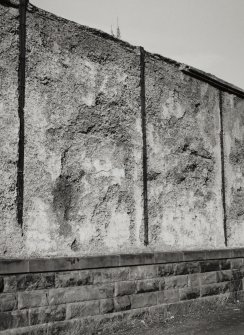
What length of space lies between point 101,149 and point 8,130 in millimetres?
1241

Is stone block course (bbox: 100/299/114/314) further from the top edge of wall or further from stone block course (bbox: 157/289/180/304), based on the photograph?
the top edge of wall

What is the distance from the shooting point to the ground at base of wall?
4.81 m

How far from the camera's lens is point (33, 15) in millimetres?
4672

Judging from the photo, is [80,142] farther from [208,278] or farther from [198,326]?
[208,278]

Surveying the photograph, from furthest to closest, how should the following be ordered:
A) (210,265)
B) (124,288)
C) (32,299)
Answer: (210,265)
(124,288)
(32,299)

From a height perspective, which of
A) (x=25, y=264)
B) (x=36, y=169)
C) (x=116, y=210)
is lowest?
(x=25, y=264)

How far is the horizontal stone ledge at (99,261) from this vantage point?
409 centimetres

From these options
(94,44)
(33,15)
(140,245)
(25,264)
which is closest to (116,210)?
(140,245)

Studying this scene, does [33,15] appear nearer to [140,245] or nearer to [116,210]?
[116,210]

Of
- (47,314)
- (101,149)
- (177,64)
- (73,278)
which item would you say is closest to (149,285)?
(73,278)

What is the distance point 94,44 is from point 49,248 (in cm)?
245

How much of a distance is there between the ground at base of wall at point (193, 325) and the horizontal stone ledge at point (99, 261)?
680 millimetres

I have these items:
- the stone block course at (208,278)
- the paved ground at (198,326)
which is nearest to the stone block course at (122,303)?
the paved ground at (198,326)

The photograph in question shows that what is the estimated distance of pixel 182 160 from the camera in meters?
6.21
